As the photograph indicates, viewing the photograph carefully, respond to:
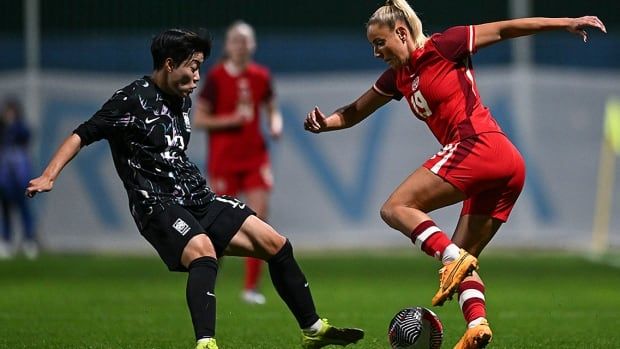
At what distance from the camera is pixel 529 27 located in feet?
23.4

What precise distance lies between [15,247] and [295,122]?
4.59m

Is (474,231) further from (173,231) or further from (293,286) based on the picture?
(173,231)

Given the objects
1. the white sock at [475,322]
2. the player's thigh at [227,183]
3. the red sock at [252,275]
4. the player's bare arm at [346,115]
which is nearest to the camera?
the white sock at [475,322]

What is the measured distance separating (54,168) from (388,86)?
7.00ft

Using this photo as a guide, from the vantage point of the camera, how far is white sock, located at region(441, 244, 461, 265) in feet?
22.5

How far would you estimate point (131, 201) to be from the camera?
7316mm

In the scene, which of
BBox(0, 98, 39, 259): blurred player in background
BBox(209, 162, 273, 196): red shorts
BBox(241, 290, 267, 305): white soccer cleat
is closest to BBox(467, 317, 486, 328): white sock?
BBox(241, 290, 267, 305): white soccer cleat

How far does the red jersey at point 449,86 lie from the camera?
730cm

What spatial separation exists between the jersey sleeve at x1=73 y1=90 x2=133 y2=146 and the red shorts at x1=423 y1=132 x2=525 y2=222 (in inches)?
67.5

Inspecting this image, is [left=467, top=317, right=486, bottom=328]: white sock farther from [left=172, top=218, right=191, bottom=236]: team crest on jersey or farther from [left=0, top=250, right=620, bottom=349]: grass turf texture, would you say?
[left=172, top=218, right=191, bottom=236]: team crest on jersey

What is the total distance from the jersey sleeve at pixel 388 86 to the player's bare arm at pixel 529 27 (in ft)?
2.23

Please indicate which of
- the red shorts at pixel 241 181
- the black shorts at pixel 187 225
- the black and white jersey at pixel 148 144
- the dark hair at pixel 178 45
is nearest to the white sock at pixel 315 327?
the black shorts at pixel 187 225

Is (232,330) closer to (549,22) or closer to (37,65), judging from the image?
(549,22)

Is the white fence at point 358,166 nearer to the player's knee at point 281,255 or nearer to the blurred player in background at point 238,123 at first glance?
the blurred player in background at point 238,123
